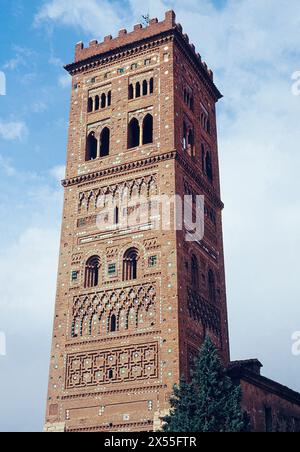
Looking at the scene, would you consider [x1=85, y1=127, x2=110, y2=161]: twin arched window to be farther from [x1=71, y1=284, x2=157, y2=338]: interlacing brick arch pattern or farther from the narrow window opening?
the narrow window opening

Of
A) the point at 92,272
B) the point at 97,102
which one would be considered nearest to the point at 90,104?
the point at 97,102

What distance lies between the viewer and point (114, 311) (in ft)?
103

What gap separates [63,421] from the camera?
30.2 metres

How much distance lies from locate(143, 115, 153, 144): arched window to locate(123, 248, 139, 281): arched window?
6237mm

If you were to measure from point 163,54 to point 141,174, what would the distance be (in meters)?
7.30

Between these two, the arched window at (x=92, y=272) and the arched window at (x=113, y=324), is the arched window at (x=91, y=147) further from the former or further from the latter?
the arched window at (x=113, y=324)

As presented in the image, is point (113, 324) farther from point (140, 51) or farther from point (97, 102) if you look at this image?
point (140, 51)

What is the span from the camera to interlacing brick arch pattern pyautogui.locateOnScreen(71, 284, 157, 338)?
30.8 metres

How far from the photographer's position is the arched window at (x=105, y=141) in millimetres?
36594
